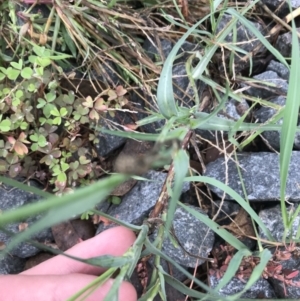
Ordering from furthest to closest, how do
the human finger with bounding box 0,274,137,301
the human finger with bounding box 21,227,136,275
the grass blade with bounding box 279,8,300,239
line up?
the human finger with bounding box 21,227,136,275
the human finger with bounding box 0,274,137,301
the grass blade with bounding box 279,8,300,239

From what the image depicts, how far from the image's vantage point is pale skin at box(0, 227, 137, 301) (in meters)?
1.07

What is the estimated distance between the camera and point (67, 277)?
3.61 feet

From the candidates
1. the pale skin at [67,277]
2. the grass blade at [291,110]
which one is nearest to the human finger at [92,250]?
the pale skin at [67,277]

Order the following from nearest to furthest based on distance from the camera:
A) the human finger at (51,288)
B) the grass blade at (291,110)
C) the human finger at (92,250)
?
the grass blade at (291,110) → the human finger at (51,288) → the human finger at (92,250)

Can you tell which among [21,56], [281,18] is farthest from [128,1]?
[281,18]

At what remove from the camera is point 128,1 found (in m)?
1.47

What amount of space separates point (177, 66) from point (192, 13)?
0.20 m

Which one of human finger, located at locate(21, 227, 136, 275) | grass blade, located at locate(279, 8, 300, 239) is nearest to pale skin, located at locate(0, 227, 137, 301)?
human finger, located at locate(21, 227, 136, 275)

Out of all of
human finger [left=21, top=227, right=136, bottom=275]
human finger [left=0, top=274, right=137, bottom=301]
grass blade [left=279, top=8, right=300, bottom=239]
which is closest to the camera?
grass blade [left=279, top=8, right=300, bottom=239]

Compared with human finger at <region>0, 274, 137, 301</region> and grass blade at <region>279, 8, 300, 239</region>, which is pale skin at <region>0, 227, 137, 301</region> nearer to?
human finger at <region>0, 274, 137, 301</region>

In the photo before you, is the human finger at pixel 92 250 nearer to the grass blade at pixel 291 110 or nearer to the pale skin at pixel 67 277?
the pale skin at pixel 67 277

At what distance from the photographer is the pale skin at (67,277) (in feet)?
3.50

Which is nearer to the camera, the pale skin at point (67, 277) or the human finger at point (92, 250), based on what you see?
the pale skin at point (67, 277)

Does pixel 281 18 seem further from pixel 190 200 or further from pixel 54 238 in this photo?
pixel 54 238
